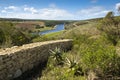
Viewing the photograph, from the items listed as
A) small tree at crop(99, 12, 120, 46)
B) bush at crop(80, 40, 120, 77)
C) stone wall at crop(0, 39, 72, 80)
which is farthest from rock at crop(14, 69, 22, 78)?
small tree at crop(99, 12, 120, 46)

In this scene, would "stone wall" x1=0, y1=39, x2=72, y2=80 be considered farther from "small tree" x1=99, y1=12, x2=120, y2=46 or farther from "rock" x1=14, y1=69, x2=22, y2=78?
"small tree" x1=99, y1=12, x2=120, y2=46

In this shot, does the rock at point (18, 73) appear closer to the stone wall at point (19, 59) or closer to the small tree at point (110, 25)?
the stone wall at point (19, 59)

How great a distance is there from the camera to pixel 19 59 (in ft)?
31.9

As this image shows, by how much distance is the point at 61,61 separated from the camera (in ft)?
38.9

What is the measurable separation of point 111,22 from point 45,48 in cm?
1567

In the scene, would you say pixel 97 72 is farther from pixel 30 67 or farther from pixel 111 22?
pixel 111 22

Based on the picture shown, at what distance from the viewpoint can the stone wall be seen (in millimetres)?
8633

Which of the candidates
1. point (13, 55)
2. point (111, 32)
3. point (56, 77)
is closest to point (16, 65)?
point (13, 55)

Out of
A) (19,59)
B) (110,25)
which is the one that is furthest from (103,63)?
(110,25)

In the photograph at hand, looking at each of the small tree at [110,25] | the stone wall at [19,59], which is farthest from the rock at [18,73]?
the small tree at [110,25]

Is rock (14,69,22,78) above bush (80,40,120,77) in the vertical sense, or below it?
below

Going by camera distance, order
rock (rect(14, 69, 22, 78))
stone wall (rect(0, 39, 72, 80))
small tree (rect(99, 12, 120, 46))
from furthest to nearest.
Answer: small tree (rect(99, 12, 120, 46)) → rock (rect(14, 69, 22, 78)) → stone wall (rect(0, 39, 72, 80))

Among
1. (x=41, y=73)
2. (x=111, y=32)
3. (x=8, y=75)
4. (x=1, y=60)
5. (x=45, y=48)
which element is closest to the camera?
(x=1, y=60)

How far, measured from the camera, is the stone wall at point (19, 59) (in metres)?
8.63
